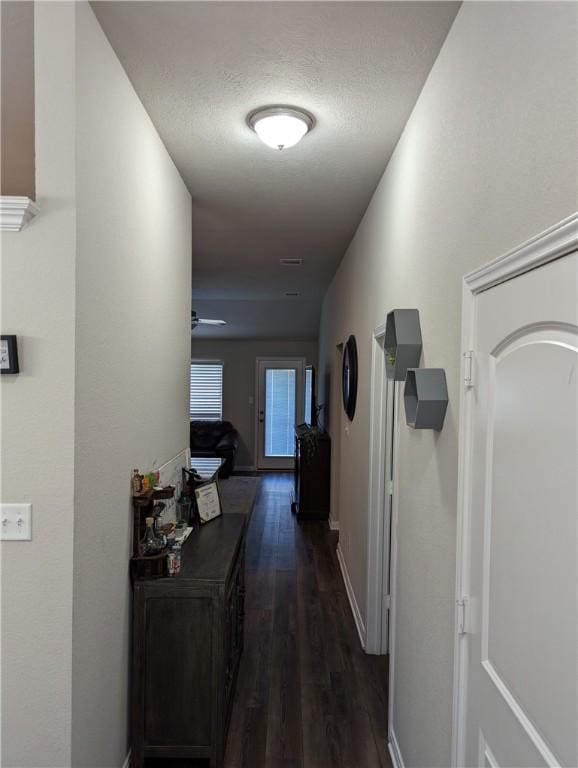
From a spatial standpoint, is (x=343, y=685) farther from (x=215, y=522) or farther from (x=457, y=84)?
(x=457, y=84)

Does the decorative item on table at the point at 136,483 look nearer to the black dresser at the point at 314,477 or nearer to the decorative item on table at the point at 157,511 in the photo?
the decorative item on table at the point at 157,511

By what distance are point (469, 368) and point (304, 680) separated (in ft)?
7.39

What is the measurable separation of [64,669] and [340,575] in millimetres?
3280

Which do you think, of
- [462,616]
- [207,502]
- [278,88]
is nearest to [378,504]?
[207,502]

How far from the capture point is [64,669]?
158 cm

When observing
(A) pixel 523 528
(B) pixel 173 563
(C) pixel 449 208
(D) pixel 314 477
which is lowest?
(D) pixel 314 477

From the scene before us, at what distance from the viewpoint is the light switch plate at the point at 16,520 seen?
157 centimetres

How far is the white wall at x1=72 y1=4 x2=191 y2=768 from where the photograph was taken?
5.32ft

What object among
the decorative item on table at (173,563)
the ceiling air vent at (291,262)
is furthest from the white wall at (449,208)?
the ceiling air vent at (291,262)

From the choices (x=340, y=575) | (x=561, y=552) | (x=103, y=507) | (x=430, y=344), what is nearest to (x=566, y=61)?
(x=561, y=552)

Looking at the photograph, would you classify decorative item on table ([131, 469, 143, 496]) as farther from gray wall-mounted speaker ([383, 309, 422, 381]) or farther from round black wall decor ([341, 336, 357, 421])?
round black wall decor ([341, 336, 357, 421])

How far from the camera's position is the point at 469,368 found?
1.51 metres

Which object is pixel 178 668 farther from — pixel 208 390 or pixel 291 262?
pixel 208 390

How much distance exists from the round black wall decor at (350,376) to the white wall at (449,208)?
1162mm
